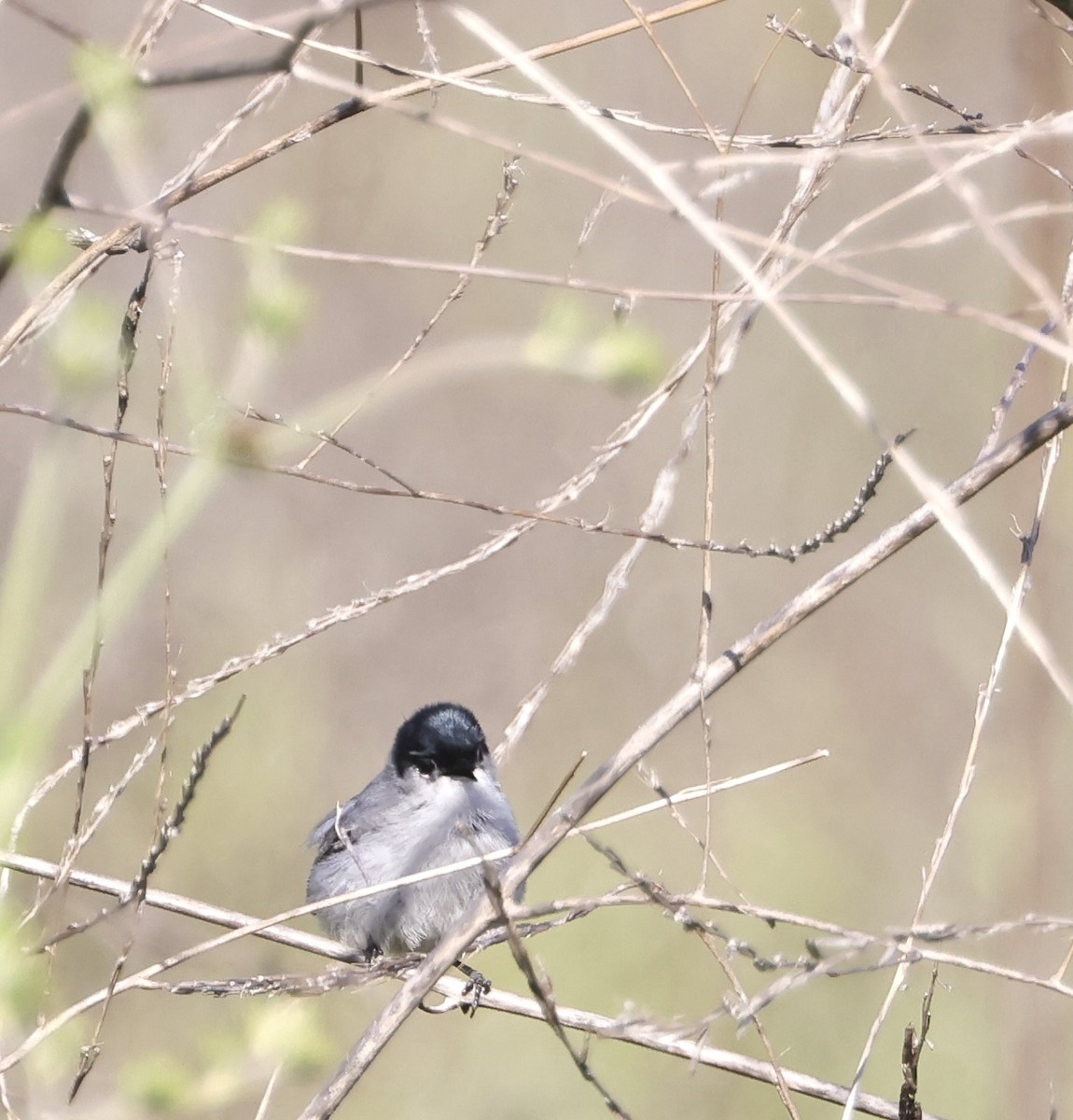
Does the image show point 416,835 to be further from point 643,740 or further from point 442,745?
point 643,740

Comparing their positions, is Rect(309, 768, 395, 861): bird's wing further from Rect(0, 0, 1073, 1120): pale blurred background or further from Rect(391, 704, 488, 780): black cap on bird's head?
Rect(0, 0, 1073, 1120): pale blurred background

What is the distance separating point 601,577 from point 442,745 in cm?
223

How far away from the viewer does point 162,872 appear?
527 cm

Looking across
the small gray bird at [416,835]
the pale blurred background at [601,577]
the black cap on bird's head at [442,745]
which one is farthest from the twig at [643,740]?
the pale blurred background at [601,577]

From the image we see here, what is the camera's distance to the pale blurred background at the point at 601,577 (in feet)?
16.9

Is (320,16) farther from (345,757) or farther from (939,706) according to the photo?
(939,706)

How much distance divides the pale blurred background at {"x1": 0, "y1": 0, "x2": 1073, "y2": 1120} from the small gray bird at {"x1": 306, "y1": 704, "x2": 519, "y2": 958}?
134cm

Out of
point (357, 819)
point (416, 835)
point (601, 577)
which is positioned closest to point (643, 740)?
point (416, 835)

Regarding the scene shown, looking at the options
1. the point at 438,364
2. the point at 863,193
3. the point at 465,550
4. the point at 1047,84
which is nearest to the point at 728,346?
the point at 438,364

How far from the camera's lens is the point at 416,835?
11.8 ft

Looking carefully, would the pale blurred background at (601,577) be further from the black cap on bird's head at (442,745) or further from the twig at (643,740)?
the twig at (643,740)

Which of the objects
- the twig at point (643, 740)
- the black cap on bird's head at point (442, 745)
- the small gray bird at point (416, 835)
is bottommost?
the small gray bird at point (416, 835)

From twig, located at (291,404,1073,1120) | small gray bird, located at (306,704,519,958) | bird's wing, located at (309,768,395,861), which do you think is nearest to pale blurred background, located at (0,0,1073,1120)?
bird's wing, located at (309,768,395,861)

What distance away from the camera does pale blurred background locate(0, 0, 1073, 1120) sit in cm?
514
